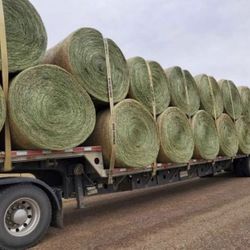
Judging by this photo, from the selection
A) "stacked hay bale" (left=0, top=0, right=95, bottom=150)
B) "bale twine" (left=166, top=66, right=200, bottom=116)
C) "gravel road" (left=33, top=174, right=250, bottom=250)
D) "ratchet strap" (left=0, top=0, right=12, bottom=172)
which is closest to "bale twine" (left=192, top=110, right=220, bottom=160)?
"bale twine" (left=166, top=66, right=200, bottom=116)

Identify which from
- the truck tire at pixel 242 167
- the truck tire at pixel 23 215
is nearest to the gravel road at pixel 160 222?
the truck tire at pixel 23 215

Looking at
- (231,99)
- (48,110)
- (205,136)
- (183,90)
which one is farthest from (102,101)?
(231,99)

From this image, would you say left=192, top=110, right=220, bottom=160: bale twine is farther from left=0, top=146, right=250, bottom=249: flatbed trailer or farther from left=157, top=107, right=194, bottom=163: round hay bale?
left=0, top=146, right=250, bottom=249: flatbed trailer

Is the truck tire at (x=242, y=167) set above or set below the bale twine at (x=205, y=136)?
below

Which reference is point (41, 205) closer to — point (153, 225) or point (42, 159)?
point (42, 159)

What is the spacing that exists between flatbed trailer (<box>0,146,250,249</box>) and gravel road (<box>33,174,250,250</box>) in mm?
379

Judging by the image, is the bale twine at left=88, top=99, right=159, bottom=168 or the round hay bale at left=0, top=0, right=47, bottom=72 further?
the bale twine at left=88, top=99, right=159, bottom=168

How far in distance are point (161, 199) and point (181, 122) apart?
1.91 m

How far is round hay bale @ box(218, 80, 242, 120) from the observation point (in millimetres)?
12094

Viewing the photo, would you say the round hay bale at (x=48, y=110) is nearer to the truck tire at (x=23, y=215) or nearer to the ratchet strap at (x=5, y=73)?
the ratchet strap at (x=5, y=73)

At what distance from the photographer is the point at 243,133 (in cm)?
1262

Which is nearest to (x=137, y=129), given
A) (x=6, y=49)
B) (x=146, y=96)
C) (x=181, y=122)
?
(x=146, y=96)

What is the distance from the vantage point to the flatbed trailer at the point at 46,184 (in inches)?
210

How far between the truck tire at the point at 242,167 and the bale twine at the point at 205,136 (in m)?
3.03
